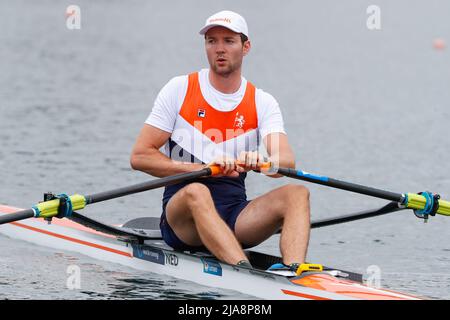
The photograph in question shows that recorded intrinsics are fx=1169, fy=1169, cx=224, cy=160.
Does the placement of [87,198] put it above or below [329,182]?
below

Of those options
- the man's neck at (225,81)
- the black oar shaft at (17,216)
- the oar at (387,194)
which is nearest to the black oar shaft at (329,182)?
the oar at (387,194)

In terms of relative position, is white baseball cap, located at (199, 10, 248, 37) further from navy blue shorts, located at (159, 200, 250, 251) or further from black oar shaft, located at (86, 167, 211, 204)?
navy blue shorts, located at (159, 200, 250, 251)

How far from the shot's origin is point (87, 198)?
999 centimetres

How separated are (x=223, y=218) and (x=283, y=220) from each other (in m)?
0.66

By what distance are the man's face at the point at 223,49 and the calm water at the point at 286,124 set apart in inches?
76.3

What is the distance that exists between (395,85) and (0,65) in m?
12.2

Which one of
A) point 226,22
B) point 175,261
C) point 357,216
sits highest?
point 226,22

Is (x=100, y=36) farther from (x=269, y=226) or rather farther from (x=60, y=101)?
(x=269, y=226)

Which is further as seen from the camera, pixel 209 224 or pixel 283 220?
pixel 283 220

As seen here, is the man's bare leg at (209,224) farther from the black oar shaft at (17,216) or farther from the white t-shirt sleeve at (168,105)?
the black oar shaft at (17,216)

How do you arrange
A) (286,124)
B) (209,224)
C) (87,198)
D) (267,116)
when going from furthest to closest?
(286,124), (267,116), (87,198), (209,224)

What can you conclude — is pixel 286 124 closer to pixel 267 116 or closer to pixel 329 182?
pixel 267 116

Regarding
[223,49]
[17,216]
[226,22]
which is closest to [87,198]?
[17,216]

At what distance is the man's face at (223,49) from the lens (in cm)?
1023
